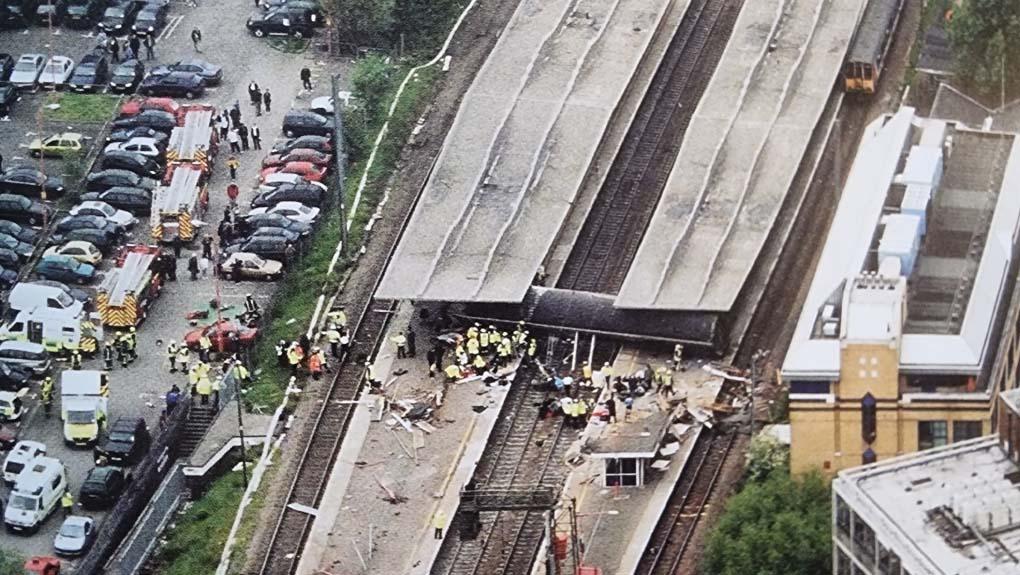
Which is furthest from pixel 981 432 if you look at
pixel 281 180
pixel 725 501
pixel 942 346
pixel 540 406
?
pixel 281 180

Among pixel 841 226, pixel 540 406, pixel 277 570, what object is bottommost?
pixel 277 570

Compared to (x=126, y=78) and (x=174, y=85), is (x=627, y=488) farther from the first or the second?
(x=126, y=78)

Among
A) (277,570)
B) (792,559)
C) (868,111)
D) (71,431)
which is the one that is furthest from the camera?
(868,111)

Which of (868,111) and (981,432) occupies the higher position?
(868,111)

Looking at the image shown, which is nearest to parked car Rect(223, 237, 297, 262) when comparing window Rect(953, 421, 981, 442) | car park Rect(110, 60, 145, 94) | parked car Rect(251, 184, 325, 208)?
parked car Rect(251, 184, 325, 208)

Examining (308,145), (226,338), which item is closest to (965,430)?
(226,338)

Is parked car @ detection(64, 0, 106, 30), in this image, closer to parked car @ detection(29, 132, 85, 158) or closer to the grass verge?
the grass verge

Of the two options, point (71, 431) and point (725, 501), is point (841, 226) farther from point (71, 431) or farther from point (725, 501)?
point (71, 431)
